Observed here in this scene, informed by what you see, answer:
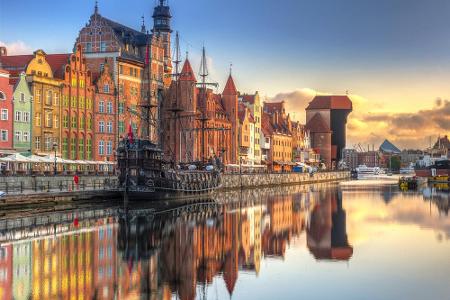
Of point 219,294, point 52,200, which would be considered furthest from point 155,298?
point 52,200

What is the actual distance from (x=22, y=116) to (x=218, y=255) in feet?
176

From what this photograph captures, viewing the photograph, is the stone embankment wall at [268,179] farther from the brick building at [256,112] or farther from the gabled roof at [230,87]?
the gabled roof at [230,87]

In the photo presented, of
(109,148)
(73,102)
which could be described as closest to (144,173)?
(73,102)

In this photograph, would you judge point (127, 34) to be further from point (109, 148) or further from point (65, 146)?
point (65, 146)

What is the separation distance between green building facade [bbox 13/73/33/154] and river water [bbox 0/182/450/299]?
24.9m

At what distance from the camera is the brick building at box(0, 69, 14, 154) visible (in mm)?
77938

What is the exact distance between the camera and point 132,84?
106 meters

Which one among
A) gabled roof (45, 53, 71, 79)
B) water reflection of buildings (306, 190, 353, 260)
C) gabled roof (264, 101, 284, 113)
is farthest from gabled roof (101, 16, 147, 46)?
gabled roof (264, 101, 284, 113)

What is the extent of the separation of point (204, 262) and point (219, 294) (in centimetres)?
682

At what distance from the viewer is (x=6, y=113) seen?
79688 millimetres

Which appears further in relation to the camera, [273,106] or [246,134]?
[273,106]

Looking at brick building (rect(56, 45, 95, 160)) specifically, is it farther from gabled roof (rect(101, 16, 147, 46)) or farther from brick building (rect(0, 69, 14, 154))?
gabled roof (rect(101, 16, 147, 46))

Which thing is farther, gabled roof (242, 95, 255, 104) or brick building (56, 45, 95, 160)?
gabled roof (242, 95, 255, 104)

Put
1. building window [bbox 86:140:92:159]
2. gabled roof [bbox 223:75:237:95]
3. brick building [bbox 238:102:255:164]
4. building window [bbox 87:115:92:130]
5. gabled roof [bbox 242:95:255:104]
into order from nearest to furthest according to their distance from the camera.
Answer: building window [bbox 86:140:92:159], building window [bbox 87:115:92:130], gabled roof [bbox 223:75:237:95], brick building [bbox 238:102:255:164], gabled roof [bbox 242:95:255:104]
